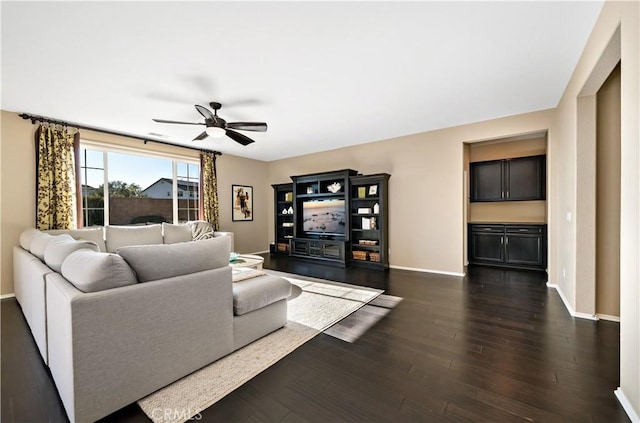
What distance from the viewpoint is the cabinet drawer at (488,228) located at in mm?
5175

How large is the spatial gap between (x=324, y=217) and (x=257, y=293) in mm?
4012

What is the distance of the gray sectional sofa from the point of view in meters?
1.42

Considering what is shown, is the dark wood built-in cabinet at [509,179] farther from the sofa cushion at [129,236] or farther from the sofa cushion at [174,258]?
the sofa cushion at [129,236]

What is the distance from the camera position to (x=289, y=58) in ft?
8.55

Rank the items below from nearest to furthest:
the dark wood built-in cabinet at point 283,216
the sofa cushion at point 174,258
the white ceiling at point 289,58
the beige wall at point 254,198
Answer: the sofa cushion at point 174,258 → the white ceiling at point 289,58 → the beige wall at point 254,198 → the dark wood built-in cabinet at point 283,216

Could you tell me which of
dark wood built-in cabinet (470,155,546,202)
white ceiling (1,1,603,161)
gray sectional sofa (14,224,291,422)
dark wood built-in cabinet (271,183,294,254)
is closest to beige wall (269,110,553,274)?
white ceiling (1,1,603,161)

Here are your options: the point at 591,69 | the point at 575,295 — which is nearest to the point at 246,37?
the point at 591,69

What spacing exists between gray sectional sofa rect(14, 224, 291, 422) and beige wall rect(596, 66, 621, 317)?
343cm

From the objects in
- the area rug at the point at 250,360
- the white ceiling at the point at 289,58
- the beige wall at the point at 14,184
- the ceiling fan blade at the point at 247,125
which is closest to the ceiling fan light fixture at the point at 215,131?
the ceiling fan blade at the point at 247,125

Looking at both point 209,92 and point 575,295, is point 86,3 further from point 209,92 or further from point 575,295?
point 575,295

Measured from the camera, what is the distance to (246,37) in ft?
7.50

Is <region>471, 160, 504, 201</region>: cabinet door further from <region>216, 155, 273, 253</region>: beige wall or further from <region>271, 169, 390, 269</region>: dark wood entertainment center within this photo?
<region>216, 155, 273, 253</region>: beige wall

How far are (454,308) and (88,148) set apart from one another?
6307mm

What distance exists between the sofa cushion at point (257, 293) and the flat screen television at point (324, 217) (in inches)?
135
